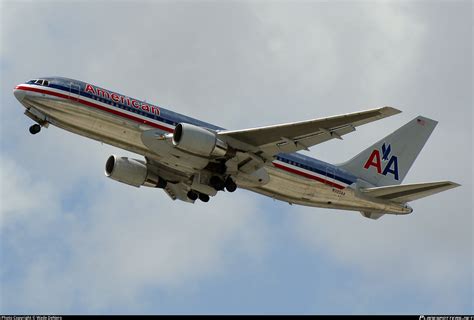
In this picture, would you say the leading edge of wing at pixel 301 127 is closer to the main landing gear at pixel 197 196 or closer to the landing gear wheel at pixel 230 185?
the landing gear wheel at pixel 230 185

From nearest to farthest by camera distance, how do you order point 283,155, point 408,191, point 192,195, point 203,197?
1. point 283,155
2. point 408,191
3. point 203,197
4. point 192,195

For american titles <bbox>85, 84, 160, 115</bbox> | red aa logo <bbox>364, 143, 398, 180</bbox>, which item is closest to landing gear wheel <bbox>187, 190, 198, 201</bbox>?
american titles <bbox>85, 84, 160, 115</bbox>

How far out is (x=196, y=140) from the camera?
49.3 metres

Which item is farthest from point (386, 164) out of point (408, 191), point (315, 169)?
point (315, 169)

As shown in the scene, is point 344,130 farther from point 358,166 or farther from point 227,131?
point 358,166

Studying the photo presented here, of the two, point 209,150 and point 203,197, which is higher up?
point 203,197

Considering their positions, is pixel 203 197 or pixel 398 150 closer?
pixel 203 197

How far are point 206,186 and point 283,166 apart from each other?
4.53m

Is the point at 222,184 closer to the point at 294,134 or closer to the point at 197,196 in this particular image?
the point at 197,196

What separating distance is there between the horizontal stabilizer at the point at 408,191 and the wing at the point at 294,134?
22.8ft

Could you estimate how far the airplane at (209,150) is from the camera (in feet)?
163

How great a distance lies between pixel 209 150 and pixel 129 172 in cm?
842

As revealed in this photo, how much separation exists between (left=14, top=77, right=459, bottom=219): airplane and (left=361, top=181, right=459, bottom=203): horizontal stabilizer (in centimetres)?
A: 6

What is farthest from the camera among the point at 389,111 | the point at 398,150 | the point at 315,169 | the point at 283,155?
the point at 398,150
